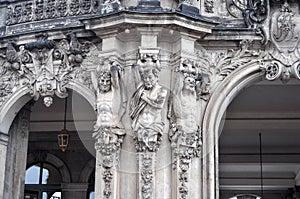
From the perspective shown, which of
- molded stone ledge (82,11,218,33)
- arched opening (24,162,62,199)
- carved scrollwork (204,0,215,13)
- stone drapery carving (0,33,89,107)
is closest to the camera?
molded stone ledge (82,11,218,33)

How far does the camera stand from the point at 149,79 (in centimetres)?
823

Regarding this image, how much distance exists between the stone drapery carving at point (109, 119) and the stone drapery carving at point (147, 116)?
0.22 m

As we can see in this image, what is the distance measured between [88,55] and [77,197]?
599 centimetres

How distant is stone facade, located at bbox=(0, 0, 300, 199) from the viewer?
8180 mm

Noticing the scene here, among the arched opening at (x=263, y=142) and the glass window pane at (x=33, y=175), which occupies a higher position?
the arched opening at (x=263, y=142)

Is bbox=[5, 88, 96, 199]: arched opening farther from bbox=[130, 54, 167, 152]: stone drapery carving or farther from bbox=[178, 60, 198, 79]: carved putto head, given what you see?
bbox=[178, 60, 198, 79]: carved putto head

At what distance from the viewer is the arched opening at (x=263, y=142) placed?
36.9 ft

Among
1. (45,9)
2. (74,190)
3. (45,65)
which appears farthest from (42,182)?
(45,9)

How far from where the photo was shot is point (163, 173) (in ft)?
26.8

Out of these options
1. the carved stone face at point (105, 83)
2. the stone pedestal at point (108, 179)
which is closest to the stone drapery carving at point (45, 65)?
the carved stone face at point (105, 83)

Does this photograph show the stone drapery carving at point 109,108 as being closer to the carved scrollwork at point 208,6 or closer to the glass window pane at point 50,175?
the carved scrollwork at point 208,6

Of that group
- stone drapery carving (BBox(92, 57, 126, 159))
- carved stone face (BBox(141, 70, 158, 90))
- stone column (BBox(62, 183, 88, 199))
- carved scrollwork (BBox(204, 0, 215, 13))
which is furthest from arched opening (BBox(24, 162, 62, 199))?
carved scrollwork (BBox(204, 0, 215, 13))

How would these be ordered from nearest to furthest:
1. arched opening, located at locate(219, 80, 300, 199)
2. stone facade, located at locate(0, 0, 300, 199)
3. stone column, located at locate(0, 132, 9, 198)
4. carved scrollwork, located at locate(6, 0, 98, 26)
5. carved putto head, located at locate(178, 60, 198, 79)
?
stone facade, located at locate(0, 0, 300, 199) < carved putto head, located at locate(178, 60, 198, 79) < carved scrollwork, located at locate(6, 0, 98, 26) < stone column, located at locate(0, 132, 9, 198) < arched opening, located at locate(219, 80, 300, 199)

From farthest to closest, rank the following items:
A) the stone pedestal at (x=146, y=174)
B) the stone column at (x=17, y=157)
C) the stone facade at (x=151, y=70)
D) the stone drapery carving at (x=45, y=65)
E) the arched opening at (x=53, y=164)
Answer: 1. the arched opening at (x=53, y=164)
2. the stone column at (x=17, y=157)
3. the stone drapery carving at (x=45, y=65)
4. the stone facade at (x=151, y=70)
5. the stone pedestal at (x=146, y=174)
